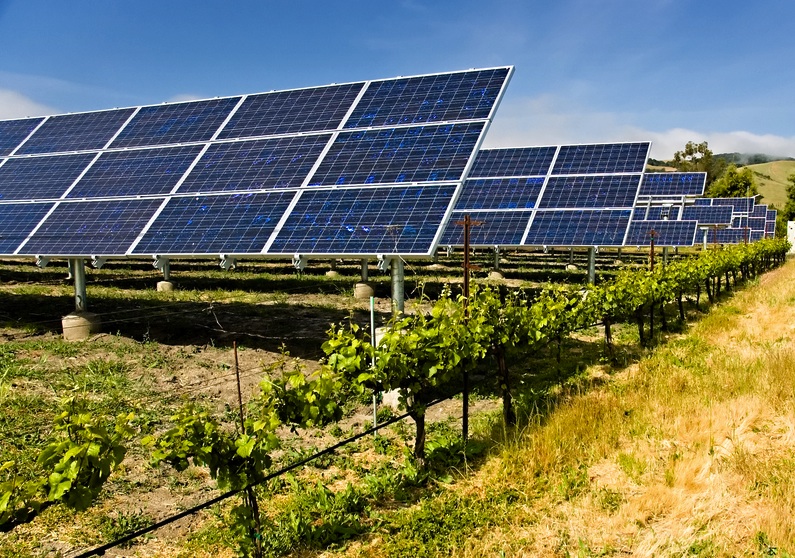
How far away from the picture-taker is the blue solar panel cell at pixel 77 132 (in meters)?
21.8

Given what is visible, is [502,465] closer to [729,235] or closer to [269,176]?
[269,176]

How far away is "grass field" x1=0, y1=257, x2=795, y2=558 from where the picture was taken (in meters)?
6.45

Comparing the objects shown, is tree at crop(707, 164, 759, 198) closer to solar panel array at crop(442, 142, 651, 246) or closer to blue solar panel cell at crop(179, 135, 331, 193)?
solar panel array at crop(442, 142, 651, 246)

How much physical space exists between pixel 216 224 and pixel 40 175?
10.1 meters

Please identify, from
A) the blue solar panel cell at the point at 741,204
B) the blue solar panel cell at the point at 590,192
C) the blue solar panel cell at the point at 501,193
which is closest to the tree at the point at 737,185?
the blue solar panel cell at the point at 741,204

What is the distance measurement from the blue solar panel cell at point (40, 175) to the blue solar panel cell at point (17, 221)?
0.48 meters

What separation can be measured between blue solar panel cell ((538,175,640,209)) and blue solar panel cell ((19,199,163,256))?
20500mm

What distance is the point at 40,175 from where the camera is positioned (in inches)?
805

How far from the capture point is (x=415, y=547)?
6.28 m

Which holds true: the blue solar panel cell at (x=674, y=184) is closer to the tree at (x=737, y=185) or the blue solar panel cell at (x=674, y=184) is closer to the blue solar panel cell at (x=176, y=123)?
the tree at (x=737, y=185)

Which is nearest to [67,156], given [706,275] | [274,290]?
[274,290]

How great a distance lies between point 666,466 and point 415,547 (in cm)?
370

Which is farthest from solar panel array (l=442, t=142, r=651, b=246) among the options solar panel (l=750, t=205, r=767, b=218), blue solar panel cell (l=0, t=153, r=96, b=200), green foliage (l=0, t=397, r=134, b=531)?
solar panel (l=750, t=205, r=767, b=218)

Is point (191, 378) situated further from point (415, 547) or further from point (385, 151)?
point (415, 547)
